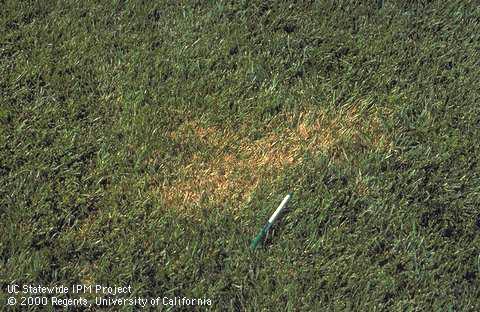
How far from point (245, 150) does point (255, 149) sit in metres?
0.05

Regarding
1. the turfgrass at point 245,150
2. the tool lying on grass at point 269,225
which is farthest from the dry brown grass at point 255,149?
the tool lying on grass at point 269,225

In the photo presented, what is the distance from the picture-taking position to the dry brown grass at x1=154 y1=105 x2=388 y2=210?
3.61 meters

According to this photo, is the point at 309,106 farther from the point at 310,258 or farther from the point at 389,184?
the point at 310,258

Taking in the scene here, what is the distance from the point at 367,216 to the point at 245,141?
703 millimetres

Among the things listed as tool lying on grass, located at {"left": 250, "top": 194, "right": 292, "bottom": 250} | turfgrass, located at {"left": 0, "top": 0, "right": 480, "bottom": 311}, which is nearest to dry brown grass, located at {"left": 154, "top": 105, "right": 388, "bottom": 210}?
turfgrass, located at {"left": 0, "top": 0, "right": 480, "bottom": 311}

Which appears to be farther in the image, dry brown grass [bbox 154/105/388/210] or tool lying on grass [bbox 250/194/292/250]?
dry brown grass [bbox 154/105/388/210]

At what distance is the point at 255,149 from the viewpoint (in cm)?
383

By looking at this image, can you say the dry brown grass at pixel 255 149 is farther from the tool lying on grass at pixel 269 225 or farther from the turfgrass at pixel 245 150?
the tool lying on grass at pixel 269 225

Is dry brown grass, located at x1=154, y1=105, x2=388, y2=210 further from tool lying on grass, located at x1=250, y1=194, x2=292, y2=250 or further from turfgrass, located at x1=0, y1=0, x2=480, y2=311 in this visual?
tool lying on grass, located at x1=250, y1=194, x2=292, y2=250

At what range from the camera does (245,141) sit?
3.86 metres

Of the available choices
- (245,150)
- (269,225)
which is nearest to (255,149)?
(245,150)

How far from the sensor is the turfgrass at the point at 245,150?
332cm

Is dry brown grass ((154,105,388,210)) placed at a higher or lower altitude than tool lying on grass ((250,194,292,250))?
higher

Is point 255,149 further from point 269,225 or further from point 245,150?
point 269,225
